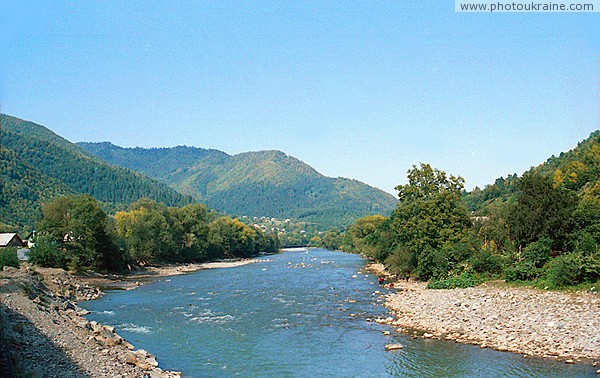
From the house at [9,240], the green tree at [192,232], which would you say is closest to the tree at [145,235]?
the green tree at [192,232]

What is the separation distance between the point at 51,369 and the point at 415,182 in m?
45.5

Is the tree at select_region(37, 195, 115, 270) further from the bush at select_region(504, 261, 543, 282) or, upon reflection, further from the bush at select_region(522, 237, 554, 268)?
the bush at select_region(522, 237, 554, 268)

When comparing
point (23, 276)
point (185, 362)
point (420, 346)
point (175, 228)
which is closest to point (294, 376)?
point (185, 362)

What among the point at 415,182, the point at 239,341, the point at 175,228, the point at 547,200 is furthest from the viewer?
the point at 175,228

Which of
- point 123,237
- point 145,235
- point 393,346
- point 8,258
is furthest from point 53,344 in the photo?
point 145,235

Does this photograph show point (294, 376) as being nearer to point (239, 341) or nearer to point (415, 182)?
point (239, 341)

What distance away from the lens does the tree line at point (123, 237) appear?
181ft

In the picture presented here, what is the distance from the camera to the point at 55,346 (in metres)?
19.2

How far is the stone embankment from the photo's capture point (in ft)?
54.5

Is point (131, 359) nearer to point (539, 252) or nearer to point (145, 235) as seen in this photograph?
point (539, 252)

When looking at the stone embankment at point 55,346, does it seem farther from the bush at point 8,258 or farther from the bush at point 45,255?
the bush at point 45,255

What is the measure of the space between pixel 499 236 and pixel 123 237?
175 ft

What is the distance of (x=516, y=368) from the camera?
1992 cm

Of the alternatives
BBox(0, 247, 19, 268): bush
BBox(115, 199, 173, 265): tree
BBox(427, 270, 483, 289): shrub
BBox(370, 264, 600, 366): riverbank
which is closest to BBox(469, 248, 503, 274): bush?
BBox(427, 270, 483, 289): shrub
